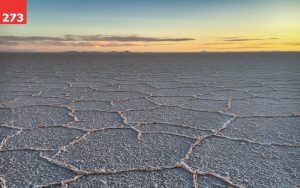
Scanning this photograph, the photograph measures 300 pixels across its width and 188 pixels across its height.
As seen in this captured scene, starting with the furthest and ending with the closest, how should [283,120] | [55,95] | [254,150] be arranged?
[55,95], [283,120], [254,150]

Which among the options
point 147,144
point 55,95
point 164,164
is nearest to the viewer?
point 164,164

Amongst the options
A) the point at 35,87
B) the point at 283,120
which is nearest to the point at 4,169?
the point at 283,120

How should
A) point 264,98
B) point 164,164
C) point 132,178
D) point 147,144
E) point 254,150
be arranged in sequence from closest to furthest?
point 132,178, point 164,164, point 254,150, point 147,144, point 264,98

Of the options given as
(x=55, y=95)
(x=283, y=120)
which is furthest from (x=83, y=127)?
(x=55, y=95)

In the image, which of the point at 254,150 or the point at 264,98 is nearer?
the point at 254,150

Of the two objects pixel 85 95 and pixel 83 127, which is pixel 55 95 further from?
pixel 83 127

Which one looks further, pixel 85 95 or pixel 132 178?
pixel 85 95

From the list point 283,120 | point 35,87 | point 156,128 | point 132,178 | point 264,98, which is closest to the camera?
point 132,178

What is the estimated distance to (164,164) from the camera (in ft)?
4.70

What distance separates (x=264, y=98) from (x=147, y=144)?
5.43 feet

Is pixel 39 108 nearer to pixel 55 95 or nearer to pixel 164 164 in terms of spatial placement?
pixel 55 95

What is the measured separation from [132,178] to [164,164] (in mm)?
174

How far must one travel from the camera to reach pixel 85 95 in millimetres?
3258

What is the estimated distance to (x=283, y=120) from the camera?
217 cm
